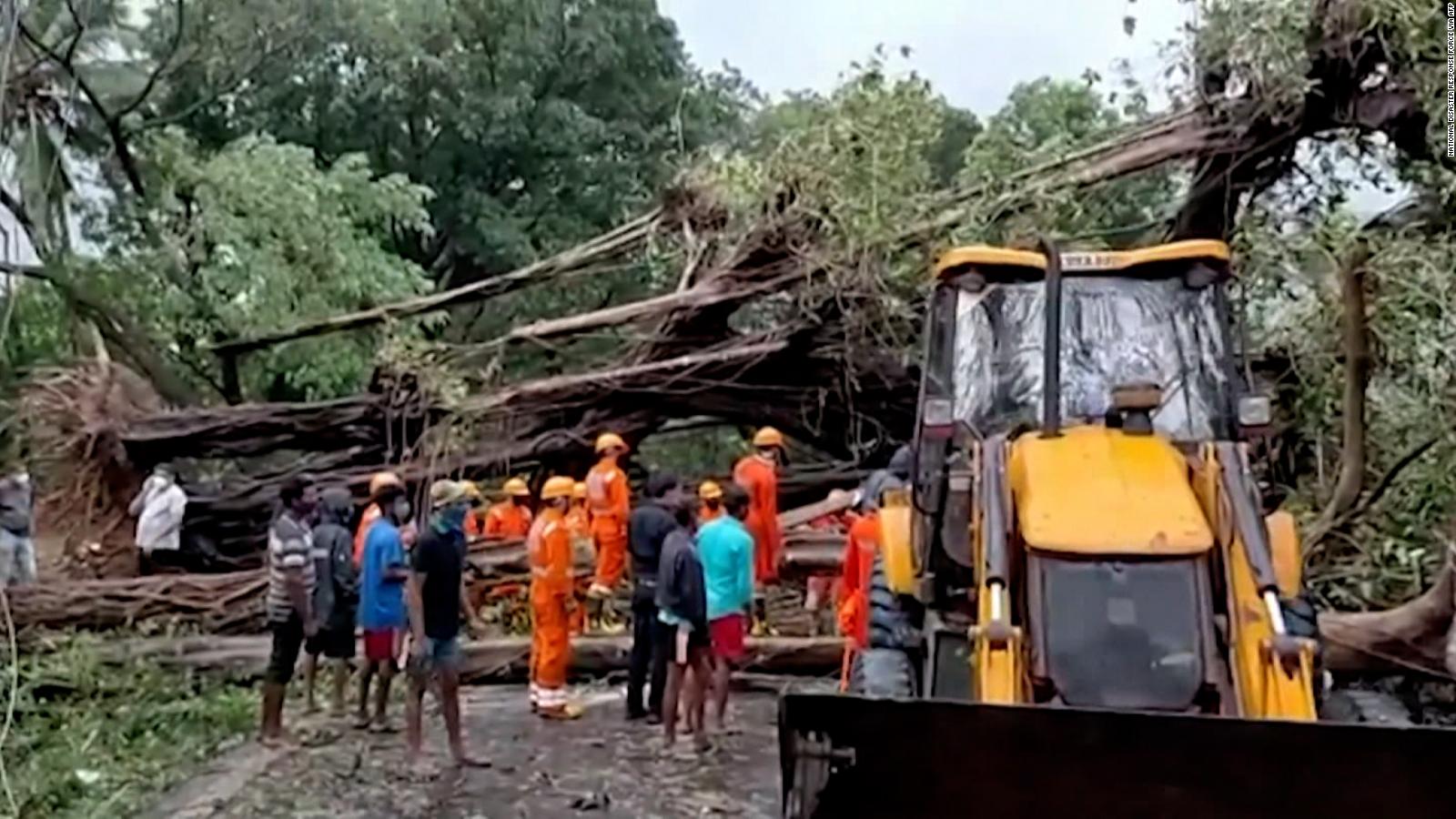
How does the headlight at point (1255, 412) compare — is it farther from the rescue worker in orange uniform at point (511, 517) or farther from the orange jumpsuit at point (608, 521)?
the rescue worker in orange uniform at point (511, 517)

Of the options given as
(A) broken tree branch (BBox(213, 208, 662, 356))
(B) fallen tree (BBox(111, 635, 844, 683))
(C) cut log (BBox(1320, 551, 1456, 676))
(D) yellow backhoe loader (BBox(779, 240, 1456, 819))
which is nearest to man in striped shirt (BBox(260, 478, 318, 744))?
(B) fallen tree (BBox(111, 635, 844, 683))

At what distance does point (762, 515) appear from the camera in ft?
45.3

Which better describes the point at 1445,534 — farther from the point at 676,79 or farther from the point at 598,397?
the point at 676,79

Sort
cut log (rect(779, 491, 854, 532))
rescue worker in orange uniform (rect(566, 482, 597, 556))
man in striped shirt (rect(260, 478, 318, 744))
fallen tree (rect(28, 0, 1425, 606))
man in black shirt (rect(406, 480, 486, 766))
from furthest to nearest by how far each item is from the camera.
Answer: cut log (rect(779, 491, 854, 532)) < rescue worker in orange uniform (rect(566, 482, 597, 556)) < fallen tree (rect(28, 0, 1425, 606)) < man in striped shirt (rect(260, 478, 318, 744)) < man in black shirt (rect(406, 480, 486, 766))

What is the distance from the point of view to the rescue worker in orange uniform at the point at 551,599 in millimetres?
11180

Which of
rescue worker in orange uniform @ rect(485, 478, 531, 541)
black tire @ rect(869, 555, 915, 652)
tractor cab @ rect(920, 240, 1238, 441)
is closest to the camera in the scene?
tractor cab @ rect(920, 240, 1238, 441)

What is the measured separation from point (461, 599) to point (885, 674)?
13.5 ft

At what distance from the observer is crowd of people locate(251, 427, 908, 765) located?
9.69 meters

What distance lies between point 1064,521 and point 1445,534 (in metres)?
5.25

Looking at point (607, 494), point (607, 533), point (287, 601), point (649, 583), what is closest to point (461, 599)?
point (287, 601)

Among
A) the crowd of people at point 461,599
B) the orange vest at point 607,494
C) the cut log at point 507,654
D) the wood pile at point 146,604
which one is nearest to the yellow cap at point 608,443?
the orange vest at point 607,494

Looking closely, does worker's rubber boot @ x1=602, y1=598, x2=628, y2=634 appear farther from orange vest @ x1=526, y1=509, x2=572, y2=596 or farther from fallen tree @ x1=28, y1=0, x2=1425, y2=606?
orange vest @ x1=526, y1=509, x2=572, y2=596

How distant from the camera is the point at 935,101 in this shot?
47.4ft

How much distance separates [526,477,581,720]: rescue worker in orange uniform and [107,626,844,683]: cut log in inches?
58.5
